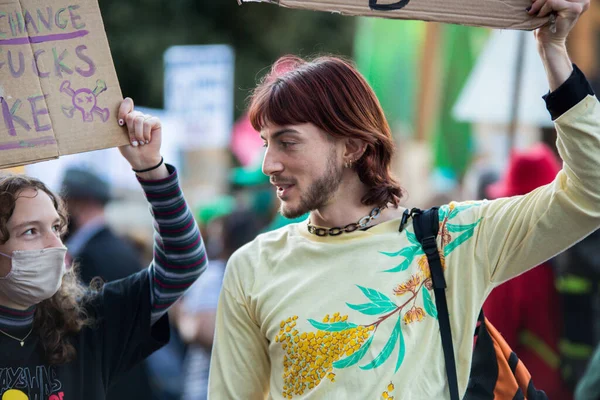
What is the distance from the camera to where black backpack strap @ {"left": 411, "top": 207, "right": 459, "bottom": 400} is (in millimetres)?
2842

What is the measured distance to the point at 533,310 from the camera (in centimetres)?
561

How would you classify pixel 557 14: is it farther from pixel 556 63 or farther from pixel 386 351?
pixel 386 351

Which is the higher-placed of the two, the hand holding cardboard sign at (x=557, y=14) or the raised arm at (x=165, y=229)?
the hand holding cardboard sign at (x=557, y=14)

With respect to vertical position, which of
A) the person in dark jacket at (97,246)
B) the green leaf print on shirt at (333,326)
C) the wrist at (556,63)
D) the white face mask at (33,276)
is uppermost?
the wrist at (556,63)

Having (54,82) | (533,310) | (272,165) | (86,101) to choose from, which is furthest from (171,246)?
(533,310)

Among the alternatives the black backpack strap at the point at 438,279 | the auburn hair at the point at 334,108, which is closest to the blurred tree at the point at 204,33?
the auburn hair at the point at 334,108

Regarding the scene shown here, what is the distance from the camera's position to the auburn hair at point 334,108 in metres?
3.10

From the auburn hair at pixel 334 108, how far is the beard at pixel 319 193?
0.11 m

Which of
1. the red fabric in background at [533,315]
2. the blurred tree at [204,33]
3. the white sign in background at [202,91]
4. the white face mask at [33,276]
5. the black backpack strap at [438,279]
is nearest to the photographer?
the black backpack strap at [438,279]

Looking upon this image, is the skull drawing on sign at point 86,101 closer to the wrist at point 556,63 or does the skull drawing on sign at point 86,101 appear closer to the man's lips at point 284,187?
the man's lips at point 284,187

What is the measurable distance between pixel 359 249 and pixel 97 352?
970 millimetres

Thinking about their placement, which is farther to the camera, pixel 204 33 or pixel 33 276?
pixel 204 33

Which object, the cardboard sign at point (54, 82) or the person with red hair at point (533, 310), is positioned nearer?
the cardboard sign at point (54, 82)

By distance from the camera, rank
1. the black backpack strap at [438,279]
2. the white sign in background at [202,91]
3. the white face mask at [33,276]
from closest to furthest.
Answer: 1. the black backpack strap at [438,279]
2. the white face mask at [33,276]
3. the white sign in background at [202,91]
